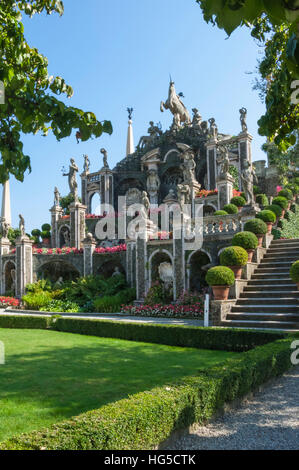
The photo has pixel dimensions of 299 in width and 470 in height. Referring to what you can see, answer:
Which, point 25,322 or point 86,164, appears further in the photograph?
point 86,164

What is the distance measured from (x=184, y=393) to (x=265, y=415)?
143 cm

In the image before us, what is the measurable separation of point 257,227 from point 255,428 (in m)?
11.6

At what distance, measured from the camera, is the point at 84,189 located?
39656 millimetres

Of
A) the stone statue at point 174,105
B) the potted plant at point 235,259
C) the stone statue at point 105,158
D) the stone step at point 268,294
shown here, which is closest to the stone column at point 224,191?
the potted plant at point 235,259

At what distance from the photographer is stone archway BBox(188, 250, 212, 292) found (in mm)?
18673

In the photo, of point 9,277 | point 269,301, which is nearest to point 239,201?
point 269,301

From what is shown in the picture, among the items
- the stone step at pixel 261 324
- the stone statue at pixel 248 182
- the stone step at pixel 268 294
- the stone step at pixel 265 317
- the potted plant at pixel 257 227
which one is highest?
Answer: the stone statue at pixel 248 182

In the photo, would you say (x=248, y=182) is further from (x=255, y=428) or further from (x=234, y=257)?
(x=255, y=428)

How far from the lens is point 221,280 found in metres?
12.9

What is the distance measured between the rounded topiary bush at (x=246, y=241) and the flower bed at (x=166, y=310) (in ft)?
10.7

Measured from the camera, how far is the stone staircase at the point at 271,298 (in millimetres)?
11688

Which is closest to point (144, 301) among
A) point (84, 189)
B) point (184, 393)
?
point (184, 393)

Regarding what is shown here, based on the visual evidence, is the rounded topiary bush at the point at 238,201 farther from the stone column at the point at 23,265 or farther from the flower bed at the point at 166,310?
the stone column at the point at 23,265

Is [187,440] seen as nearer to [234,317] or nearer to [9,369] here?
[9,369]
